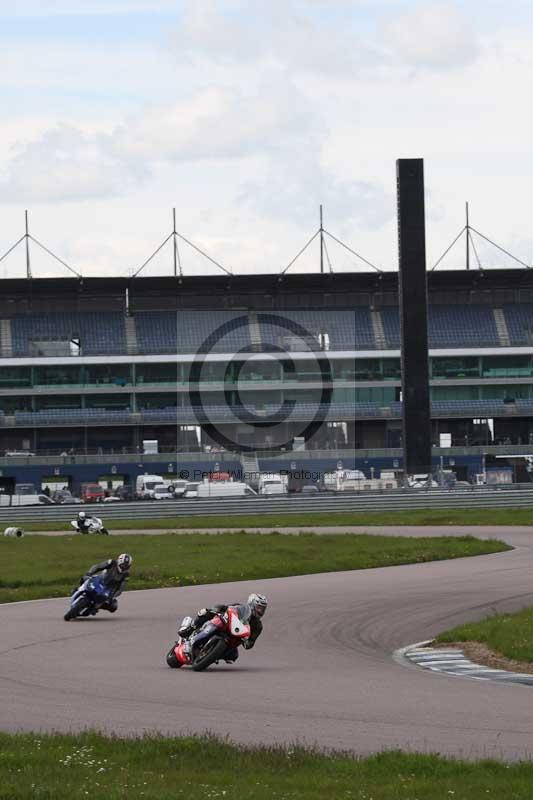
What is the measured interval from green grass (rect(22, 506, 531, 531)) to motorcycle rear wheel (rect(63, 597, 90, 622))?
2822 centimetres

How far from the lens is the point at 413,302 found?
60938 millimetres

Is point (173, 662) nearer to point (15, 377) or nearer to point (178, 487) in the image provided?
point (178, 487)

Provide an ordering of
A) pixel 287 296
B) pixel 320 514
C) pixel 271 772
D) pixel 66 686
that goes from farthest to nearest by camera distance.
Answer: pixel 287 296 < pixel 320 514 < pixel 66 686 < pixel 271 772

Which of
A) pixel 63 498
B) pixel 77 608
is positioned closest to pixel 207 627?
pixel 77 608

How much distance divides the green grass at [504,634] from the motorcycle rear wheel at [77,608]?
5.93 meters

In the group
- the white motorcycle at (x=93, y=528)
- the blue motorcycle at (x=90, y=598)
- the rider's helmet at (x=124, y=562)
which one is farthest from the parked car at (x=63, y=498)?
the rider's helmet at (x=124, y=562)

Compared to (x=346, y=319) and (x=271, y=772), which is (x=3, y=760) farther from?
(x=346, y=319)

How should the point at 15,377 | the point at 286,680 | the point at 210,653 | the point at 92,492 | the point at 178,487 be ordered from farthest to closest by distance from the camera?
the point at 15,377
the point at 92,492
the point at 178,487
the point at 210,653
the point at 286,680

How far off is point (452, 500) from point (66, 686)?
47218mm

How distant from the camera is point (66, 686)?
46.7 ft

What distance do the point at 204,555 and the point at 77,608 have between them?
12835 mm

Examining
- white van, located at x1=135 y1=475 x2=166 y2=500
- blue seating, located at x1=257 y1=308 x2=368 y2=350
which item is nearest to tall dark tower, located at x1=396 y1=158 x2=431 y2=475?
white van, located at x1=135 y1=475 x2=166 y2=500

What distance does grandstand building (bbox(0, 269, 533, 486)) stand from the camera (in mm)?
93562

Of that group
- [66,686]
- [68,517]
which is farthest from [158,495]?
[66,686]
